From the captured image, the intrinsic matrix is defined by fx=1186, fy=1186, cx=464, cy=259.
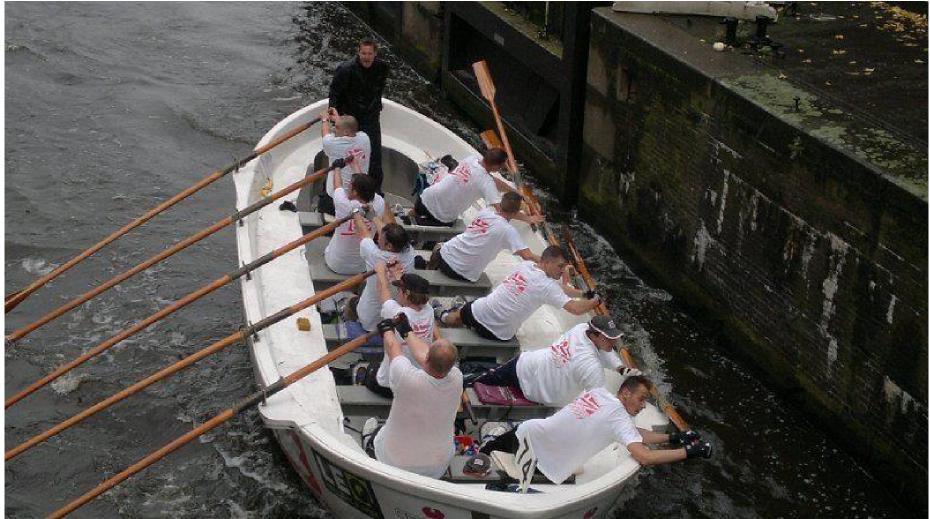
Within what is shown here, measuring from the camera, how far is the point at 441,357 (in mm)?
6988

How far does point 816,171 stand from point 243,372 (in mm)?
5412

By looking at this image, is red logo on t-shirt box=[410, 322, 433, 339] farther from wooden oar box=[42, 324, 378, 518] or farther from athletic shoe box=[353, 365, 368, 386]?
athletic shoe box=[353, 365, 368, 386]

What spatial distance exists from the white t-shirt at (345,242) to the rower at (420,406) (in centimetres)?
204

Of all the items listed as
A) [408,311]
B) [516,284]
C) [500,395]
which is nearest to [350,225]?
[516,284]

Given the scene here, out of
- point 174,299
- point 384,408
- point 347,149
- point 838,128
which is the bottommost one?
point 174,299

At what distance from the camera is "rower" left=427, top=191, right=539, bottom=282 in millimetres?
9711

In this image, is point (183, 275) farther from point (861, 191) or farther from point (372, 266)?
point (861, 191)

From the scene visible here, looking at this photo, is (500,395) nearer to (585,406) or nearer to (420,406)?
(585,406)

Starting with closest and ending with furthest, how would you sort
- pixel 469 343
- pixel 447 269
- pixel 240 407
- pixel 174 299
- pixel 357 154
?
pixel 240 407, pixel 469 343, pixel 447 269, pixel 357 154, pixel 174 299

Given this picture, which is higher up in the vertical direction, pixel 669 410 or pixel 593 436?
pixel 593 436

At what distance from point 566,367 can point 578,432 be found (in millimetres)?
751

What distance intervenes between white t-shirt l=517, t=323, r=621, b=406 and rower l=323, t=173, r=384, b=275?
1.96 m

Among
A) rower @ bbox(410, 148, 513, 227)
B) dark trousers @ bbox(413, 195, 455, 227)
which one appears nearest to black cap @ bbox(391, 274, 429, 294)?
rower @ bbox(410, 148, 513, 227)

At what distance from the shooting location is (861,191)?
945 cm
